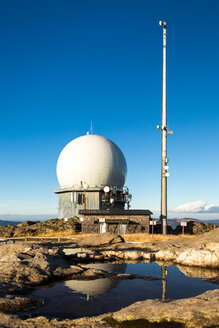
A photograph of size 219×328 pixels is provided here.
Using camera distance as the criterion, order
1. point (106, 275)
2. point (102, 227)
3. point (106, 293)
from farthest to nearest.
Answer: point (102, 227), point (106, 275), point (106, 293)

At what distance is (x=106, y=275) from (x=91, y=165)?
34.1 metres

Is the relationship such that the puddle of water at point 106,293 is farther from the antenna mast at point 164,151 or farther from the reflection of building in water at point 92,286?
the antenna mast at point 164,151

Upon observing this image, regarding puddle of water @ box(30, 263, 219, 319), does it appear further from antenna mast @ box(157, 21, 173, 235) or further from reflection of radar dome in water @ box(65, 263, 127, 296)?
antenna mast @ box(157, 21, 173, 235)

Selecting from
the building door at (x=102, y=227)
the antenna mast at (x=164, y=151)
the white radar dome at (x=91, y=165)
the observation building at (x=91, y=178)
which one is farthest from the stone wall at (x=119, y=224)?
the white radar dome at (x=91, y=165)

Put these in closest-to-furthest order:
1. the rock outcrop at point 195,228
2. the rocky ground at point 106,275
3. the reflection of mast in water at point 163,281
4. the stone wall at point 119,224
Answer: the rocky ground at point 106,275, the reflection of mast in water at point 163,281, the stone wall at point 119,224, the rock outcrop at point 195,228

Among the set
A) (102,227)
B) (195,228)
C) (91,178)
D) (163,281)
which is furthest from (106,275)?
(91,178)

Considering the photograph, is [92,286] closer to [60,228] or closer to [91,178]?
[60,228]

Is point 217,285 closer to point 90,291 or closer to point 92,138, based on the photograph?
point 90,291

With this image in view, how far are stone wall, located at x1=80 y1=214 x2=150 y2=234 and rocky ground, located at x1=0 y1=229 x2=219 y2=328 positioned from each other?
9.84m

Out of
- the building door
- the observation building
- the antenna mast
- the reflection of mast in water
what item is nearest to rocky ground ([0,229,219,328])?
the reflection of mast in water

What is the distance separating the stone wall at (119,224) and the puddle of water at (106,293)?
2187 cm

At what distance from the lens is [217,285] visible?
13492mm

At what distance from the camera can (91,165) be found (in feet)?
160

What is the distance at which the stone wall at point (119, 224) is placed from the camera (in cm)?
3809
